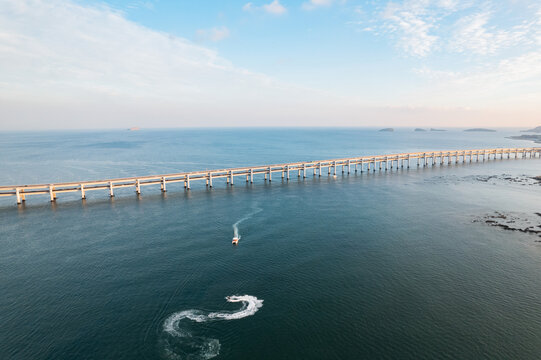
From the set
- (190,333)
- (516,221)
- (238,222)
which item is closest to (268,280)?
(190,333)

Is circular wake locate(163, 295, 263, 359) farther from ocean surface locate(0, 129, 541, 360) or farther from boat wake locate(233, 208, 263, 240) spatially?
boat wake locate(233, 208, 263, 240)

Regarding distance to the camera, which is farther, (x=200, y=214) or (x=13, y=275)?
(x=200, y=214)

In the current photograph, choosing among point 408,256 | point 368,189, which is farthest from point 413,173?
point 408,256

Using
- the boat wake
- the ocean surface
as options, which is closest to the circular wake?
the ocean surface

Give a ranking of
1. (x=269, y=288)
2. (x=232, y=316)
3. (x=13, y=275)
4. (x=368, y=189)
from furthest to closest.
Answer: (x=368, y=189)
(x=13, y=275)
(x=269, y=288)
(x=232, y=316)

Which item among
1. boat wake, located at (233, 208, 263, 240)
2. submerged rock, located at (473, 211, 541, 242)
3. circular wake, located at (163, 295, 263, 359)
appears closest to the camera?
circular wake, located at (163, 295, 263, 359)

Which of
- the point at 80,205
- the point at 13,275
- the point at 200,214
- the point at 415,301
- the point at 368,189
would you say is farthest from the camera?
the point at 368,189

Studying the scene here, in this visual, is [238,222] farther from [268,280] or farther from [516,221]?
[516,221]

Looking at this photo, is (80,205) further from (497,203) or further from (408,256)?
(497,203)

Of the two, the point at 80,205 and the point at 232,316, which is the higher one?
the point at 80,205
